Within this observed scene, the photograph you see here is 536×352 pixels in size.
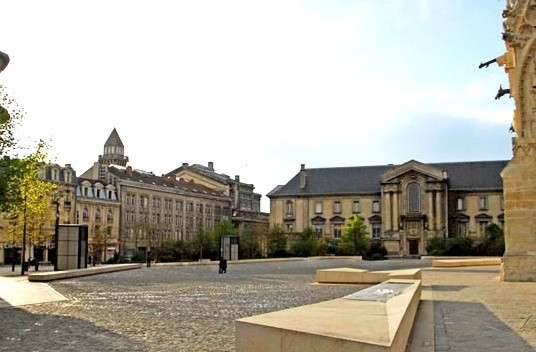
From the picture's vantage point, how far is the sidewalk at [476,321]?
901 cm

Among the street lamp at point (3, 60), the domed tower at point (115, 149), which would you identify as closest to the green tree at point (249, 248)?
the domed tower at point (115, 149)

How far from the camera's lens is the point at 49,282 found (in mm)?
27750

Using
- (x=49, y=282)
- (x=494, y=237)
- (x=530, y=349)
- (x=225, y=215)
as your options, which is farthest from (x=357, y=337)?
(x=225, y=215)

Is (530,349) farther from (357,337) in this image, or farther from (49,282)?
(49,282)

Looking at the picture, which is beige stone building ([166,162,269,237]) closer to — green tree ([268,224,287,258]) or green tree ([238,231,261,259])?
green tree ([268,224,287,258])

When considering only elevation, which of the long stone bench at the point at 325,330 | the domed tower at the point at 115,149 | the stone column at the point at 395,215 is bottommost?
the long stone bench at the point at 325,330

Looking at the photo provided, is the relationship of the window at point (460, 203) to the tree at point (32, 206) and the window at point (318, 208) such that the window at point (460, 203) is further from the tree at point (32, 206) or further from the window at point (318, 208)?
the tree at point (32, 206)

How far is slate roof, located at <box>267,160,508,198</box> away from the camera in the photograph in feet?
334

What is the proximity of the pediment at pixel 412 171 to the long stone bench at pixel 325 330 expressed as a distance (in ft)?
311

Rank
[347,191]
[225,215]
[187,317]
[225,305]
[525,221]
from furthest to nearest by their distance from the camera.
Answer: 1. [225,215]
2. [347,191]
3. [525,221]
4. [225,305]
5. [187,317]

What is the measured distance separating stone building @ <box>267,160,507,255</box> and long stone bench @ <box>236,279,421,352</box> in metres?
92.6

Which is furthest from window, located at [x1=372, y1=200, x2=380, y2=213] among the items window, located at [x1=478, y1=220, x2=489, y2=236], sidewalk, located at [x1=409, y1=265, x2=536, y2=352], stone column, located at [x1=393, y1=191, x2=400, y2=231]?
sidewalk, located at [x1=409, y1=265, x2=536, y2=352]

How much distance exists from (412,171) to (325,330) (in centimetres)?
9821

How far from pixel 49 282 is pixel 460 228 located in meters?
82.8
